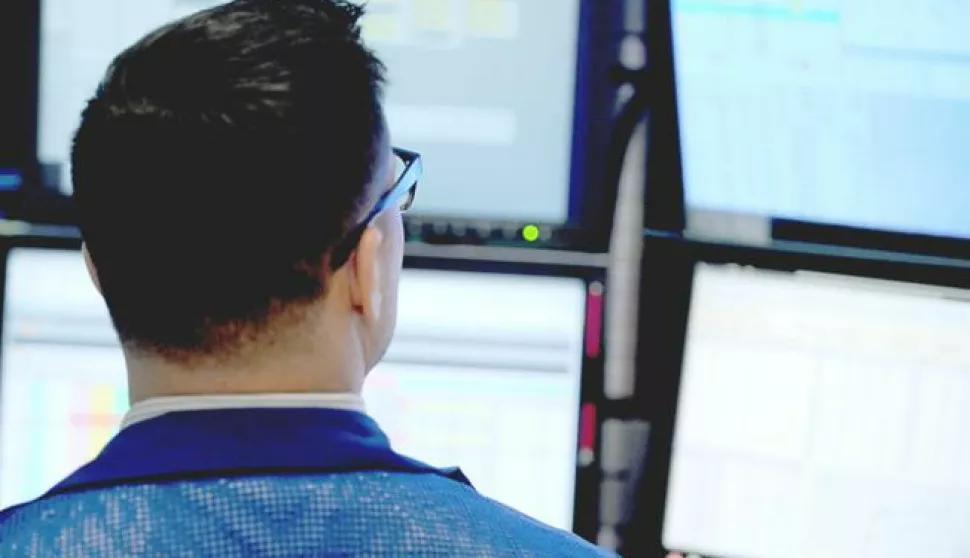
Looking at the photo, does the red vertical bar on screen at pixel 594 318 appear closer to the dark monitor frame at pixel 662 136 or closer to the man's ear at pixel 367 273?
the dark monitor frame at pixel 662 136

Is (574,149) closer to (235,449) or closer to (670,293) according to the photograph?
(670,293)

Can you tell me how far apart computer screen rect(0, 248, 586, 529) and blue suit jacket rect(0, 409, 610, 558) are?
0.46 metres

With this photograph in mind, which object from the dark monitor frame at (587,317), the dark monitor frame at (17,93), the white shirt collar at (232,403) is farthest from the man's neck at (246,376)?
the dark monitor frame at (17,93)

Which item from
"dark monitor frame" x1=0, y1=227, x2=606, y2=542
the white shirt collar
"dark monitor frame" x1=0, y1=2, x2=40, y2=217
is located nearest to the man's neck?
the white shirt collar

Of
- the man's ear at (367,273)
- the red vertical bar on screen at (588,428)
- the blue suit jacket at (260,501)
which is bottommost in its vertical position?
the red vertical bar on screen at (588,428)

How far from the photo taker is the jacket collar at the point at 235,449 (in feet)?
2.20

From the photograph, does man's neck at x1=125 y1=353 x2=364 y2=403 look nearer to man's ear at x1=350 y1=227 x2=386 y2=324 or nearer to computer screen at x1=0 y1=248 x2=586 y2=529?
man's ear at x1=350 y1=227 x2=386 y2=324

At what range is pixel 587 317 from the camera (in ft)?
3.81

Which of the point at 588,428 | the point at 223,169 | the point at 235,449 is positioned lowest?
the point at 588,428

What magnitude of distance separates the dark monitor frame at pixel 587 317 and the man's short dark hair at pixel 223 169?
44 cm

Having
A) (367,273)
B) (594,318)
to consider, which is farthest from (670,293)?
(367,273)

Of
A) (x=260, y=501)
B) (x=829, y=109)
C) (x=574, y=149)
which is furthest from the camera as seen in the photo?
(x=574, y=149)

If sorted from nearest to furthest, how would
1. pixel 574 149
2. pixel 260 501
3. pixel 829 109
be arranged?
pixel 260 501 → pixel 829 109 → pixel 574 149

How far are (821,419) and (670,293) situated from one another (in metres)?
0.21
